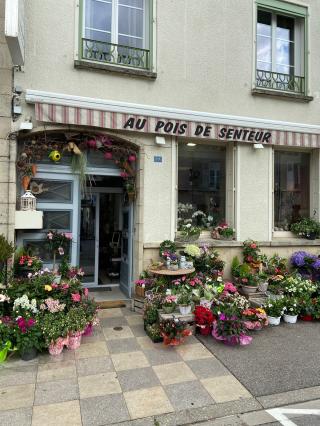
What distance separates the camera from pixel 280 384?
384 cm

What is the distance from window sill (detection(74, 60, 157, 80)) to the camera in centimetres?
607

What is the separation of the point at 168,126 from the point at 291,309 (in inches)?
160

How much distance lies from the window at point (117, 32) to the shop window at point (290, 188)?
3927 mm

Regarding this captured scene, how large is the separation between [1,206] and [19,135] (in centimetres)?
128

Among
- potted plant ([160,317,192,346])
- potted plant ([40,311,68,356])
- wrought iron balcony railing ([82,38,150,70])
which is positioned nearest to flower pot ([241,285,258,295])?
potted plant ([160,317,192,346])

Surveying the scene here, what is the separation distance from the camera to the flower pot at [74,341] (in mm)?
4590

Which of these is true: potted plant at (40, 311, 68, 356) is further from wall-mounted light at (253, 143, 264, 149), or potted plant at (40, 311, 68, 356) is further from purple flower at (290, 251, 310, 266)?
wall-mounted light at (253, 143, 264, 149)

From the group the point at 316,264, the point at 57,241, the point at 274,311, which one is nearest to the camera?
the point at 274,311

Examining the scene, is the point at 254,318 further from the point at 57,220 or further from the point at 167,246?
the point at 57,220

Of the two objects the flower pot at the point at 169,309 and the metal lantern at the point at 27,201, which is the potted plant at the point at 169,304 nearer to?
the flower pot at the point at 169,309

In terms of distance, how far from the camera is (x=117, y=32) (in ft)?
21.7

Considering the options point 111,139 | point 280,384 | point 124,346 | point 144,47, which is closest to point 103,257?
point 111,139

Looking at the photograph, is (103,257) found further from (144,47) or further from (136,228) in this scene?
(144,47)

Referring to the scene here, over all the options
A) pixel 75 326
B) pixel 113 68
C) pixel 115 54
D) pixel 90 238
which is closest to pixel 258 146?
pixel 113 68
